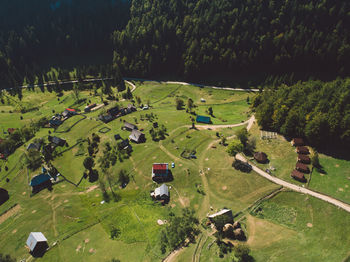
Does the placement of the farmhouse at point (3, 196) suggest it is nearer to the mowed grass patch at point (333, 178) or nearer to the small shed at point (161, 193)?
the small shed at point (161, 193)

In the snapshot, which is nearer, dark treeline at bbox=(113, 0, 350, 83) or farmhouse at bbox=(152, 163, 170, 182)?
farmhouse at bbox=(152, 163, 170, 182)

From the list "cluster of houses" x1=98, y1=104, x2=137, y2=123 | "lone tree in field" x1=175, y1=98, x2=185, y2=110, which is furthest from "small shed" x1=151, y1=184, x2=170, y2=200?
"lone tree in field" x1=175, y1=98, x2=185, y2=110

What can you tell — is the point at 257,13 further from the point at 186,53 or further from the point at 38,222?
the point at 38,222

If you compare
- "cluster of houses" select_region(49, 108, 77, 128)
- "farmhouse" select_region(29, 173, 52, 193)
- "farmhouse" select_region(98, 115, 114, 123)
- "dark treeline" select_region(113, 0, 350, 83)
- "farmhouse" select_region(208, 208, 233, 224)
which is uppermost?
"dark treeline" select_region(113, 0, 350, 83)

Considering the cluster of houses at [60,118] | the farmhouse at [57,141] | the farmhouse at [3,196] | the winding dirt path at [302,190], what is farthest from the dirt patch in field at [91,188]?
the cluster of houses at [60,118]

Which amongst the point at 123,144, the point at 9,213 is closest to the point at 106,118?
the point at 123,144

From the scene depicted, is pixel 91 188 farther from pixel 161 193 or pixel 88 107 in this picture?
pixel 88 107

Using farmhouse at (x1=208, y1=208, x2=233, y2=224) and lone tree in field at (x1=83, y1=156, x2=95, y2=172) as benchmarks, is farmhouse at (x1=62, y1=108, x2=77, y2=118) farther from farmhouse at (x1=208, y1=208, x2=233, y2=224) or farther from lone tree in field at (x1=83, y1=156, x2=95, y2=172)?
farmhouse at (x1=208, y1=208, x2=233, y2=224)
